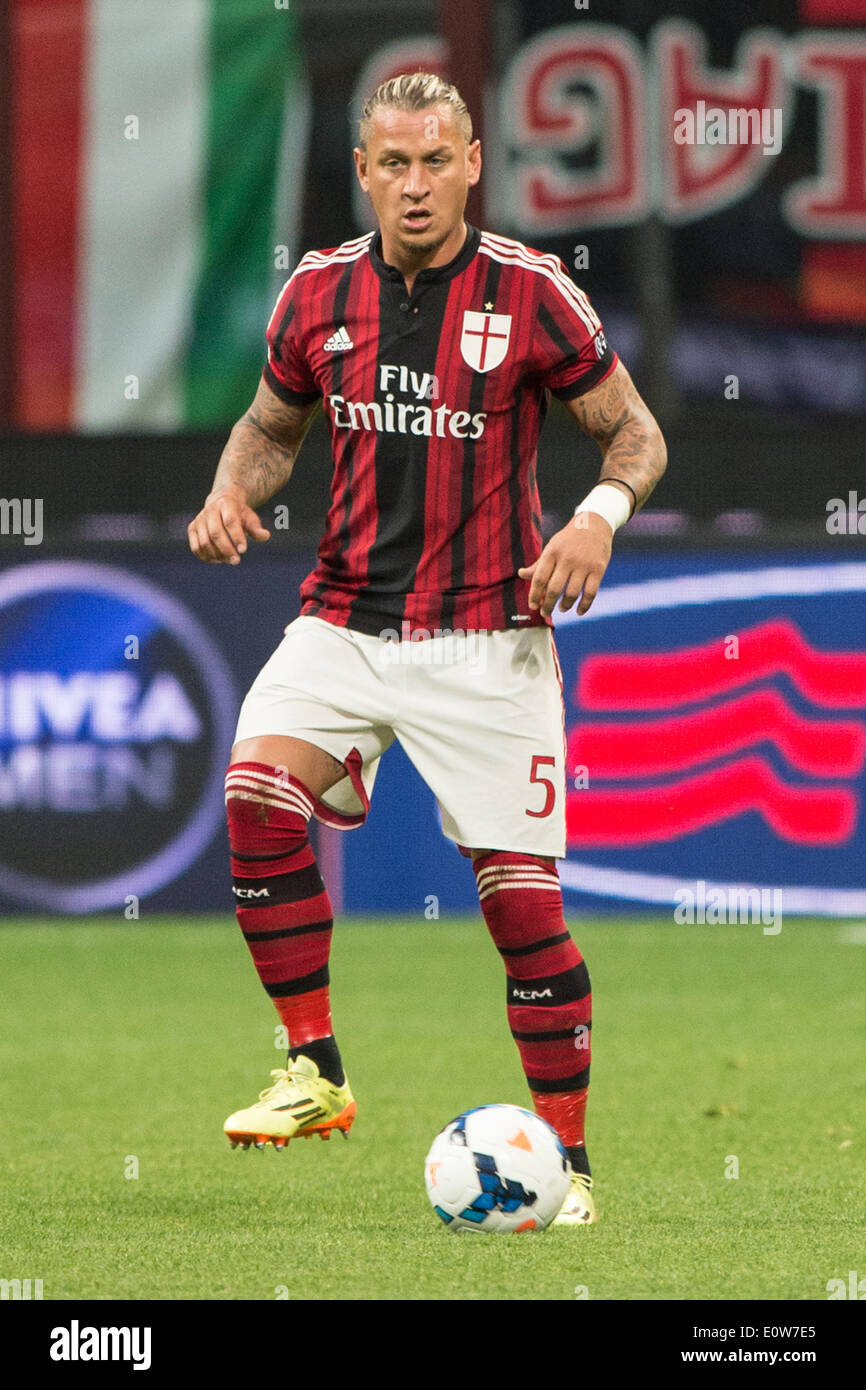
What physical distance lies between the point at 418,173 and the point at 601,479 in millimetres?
684

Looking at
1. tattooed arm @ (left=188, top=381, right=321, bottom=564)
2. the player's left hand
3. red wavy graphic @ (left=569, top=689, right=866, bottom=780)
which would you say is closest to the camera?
the player's left hand

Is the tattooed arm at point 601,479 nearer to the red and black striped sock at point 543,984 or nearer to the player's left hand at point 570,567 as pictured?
the player's left hand at point 570,567

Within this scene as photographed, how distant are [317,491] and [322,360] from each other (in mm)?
5779

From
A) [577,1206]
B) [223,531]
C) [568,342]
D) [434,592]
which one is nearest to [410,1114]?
[577,1206]

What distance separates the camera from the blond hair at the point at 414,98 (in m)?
4.41

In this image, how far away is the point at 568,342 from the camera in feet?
14.6

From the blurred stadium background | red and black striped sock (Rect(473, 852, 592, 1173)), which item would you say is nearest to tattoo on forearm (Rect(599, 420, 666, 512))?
red and black striped sock (Rect(473, 852, 592, 1173))

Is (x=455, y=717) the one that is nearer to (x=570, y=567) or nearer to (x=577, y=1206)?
(x=570, y=567)

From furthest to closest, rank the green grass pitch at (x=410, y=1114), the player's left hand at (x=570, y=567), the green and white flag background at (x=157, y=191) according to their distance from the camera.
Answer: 1. the green and white flag background at (x=157, y=191)
2. the player's left hand at (x=570, y=567)
3. the green grass pitch at (x=410, y=1114)

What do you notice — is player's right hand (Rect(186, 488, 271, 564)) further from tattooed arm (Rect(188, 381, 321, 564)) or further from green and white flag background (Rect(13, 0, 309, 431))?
green and white flag background (Rect(13, 0, 309, 431))

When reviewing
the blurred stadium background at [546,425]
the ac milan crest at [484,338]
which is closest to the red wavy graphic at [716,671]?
the blurred stadium background at [546,425]

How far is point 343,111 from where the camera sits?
458 inches

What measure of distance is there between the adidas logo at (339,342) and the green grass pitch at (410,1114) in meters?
1.68

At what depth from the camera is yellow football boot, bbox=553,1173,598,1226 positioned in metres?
4.23
